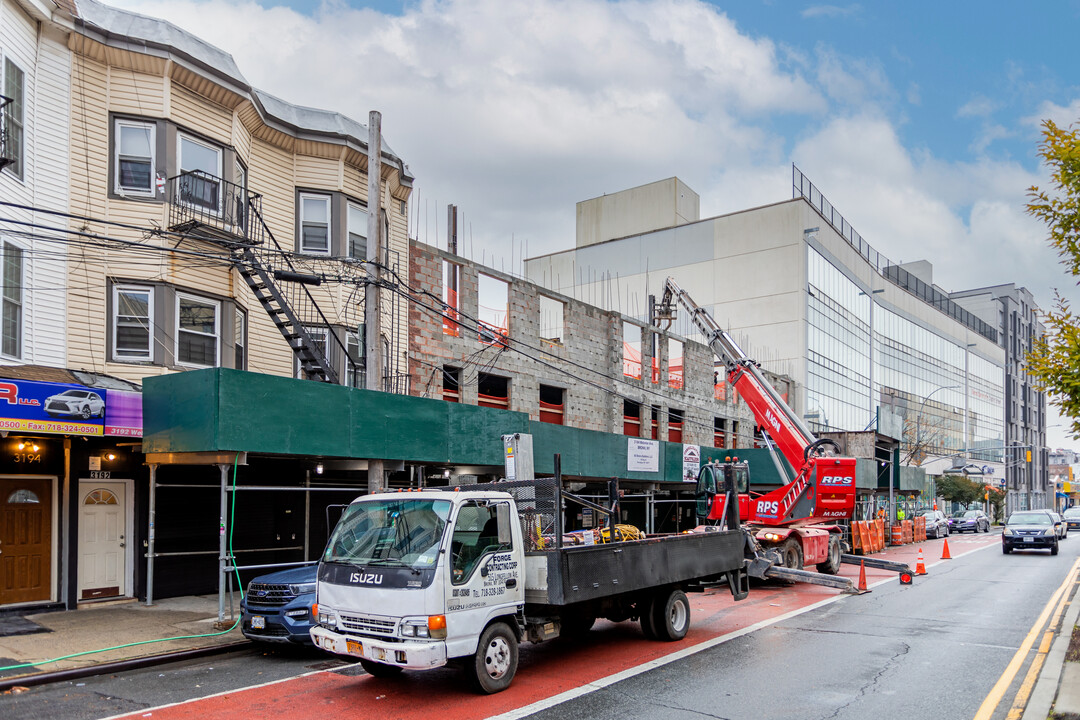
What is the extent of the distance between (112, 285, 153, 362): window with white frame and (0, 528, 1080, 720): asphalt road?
6905 mm

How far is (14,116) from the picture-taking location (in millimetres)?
14023

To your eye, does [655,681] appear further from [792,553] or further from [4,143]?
[4,143]

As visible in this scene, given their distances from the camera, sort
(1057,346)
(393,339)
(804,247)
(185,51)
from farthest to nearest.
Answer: (804,247) → (393,339) → (185,51) → (1057,346)

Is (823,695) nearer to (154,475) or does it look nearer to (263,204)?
(154,475)

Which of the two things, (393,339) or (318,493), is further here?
(393,339)

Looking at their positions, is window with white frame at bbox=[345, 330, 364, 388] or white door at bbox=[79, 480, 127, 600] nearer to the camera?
white door at bbox=[79, 480, 127, 600]

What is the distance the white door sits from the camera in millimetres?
14539

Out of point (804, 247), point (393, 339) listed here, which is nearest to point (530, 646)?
point (393, 339)

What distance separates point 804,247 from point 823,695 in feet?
137

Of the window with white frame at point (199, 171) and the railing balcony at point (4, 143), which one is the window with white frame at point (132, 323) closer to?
the window with white frame at point (199, 171)

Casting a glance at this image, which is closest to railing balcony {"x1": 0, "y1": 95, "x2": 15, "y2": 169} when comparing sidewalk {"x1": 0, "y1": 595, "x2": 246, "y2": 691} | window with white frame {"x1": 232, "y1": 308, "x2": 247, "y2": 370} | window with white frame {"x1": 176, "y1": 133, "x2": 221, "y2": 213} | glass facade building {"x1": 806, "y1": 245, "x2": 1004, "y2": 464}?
window with white frame {"x1": 176, "y1": 133, "x2": 221, "y2": 213}

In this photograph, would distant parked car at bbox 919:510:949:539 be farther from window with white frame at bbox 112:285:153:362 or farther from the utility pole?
window with white frame at bbox 112:285:153:362

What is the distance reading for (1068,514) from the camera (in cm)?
5666

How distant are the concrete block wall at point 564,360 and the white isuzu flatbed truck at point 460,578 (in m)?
7.21
